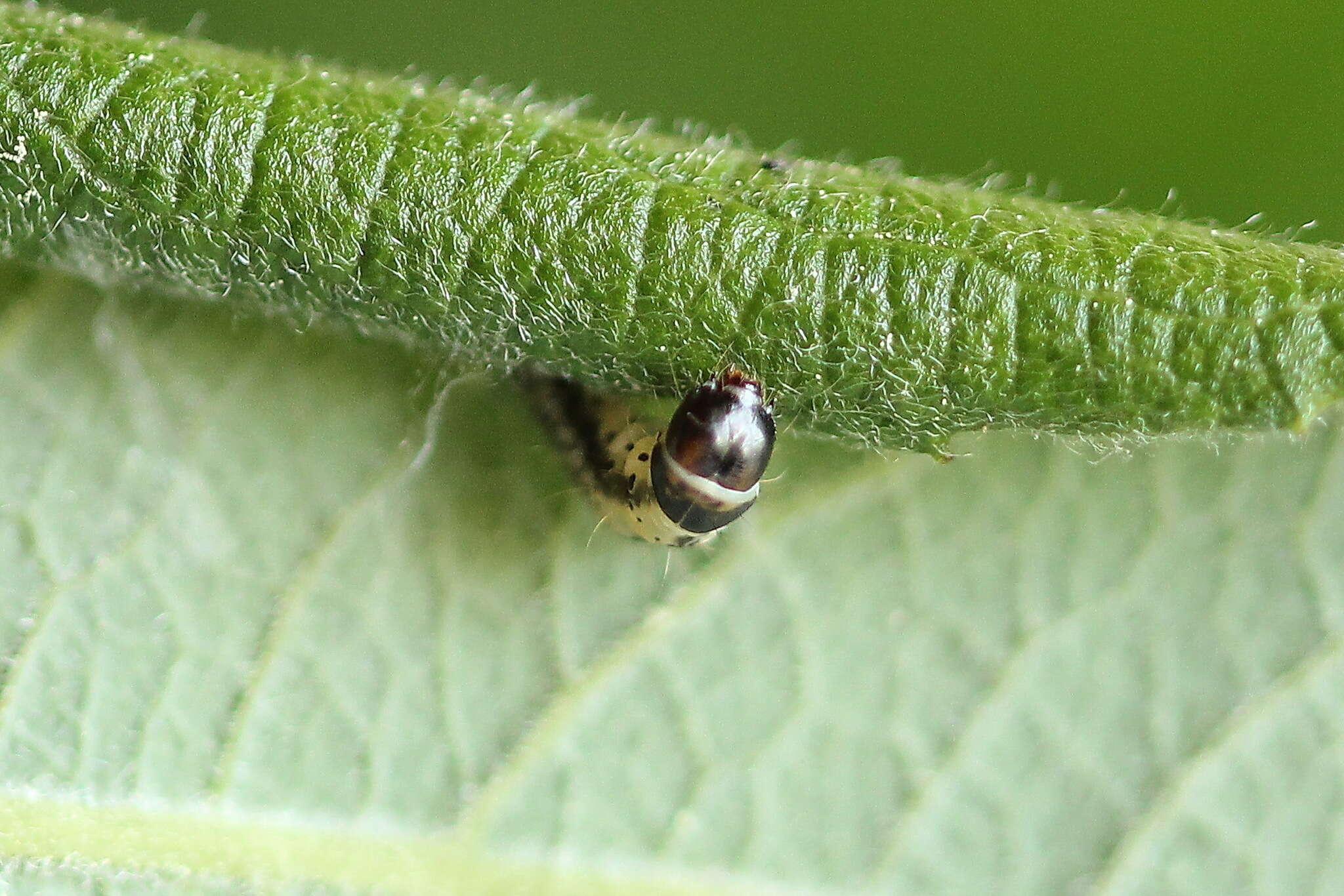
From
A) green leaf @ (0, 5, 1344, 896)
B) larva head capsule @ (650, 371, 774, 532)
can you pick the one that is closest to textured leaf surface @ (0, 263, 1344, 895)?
green leaf @ (0, 5, 1344, 896)

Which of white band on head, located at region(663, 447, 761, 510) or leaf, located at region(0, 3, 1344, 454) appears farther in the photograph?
white band on head, located at region(663, 447, 761, 510)

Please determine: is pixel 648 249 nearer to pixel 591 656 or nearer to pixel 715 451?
pixel 715 451

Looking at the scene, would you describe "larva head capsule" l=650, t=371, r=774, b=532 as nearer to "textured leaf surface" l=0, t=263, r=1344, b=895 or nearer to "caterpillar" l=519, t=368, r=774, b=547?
"caterpillar" l=519, t=368, r=774, b=547

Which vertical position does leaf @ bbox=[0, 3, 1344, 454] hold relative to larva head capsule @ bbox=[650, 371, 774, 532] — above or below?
above

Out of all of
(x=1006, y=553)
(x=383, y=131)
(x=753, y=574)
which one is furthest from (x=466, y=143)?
(x=1006, y=553)

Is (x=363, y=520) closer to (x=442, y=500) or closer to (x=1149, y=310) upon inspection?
(x=442, y=500)

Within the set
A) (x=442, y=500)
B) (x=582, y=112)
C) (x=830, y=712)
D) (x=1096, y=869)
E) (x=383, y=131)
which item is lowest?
(x=1096, y=869)

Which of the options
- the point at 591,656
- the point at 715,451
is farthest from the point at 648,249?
the point at 591,656
